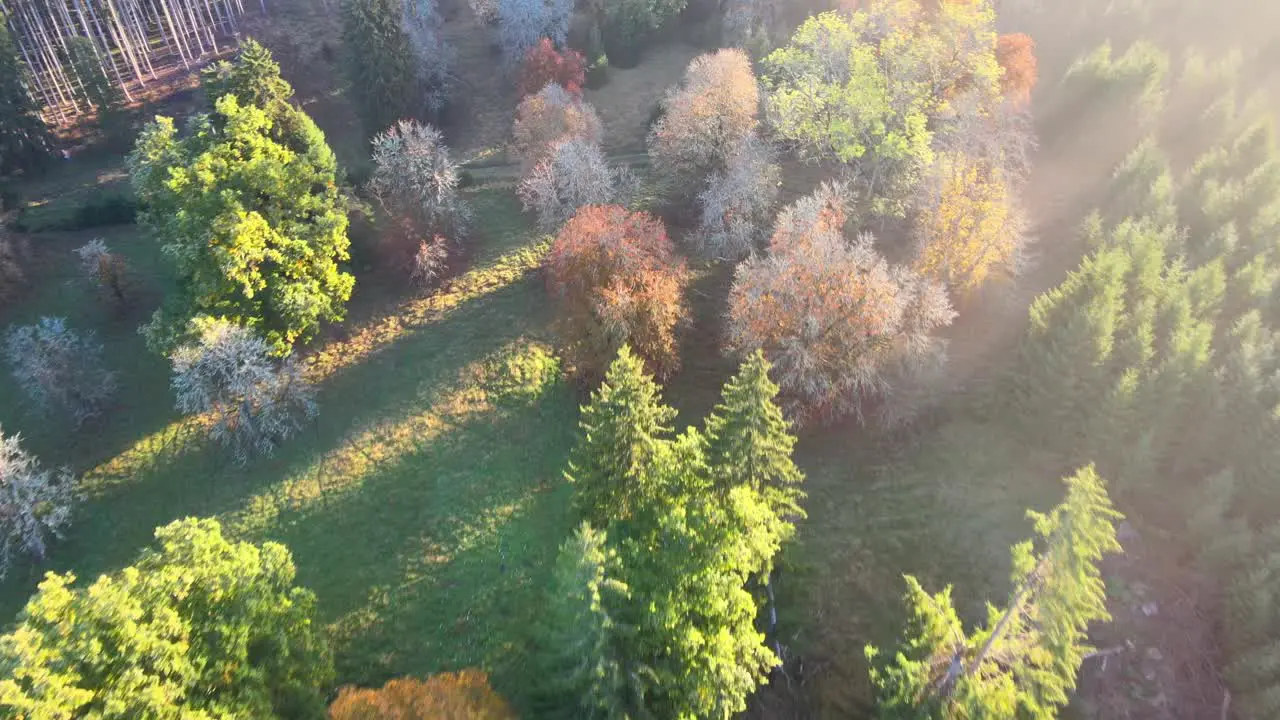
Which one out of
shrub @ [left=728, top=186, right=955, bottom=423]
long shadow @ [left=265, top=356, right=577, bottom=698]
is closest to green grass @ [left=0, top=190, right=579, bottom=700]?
long shadow @ [left=265, top=356, right=577, bottom=698]

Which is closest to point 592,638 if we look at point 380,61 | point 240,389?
point 240,389

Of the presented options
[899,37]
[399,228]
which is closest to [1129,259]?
[899,37]

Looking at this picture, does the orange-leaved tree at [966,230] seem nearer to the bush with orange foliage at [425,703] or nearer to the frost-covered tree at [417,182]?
the bush with orange foliage at [425,703]

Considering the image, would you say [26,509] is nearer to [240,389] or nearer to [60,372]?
[60,372]

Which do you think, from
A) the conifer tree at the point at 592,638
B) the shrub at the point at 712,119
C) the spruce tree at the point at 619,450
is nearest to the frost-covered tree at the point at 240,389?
the spruce tree at the point at 619,450

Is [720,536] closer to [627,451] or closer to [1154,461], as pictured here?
[627,451]
